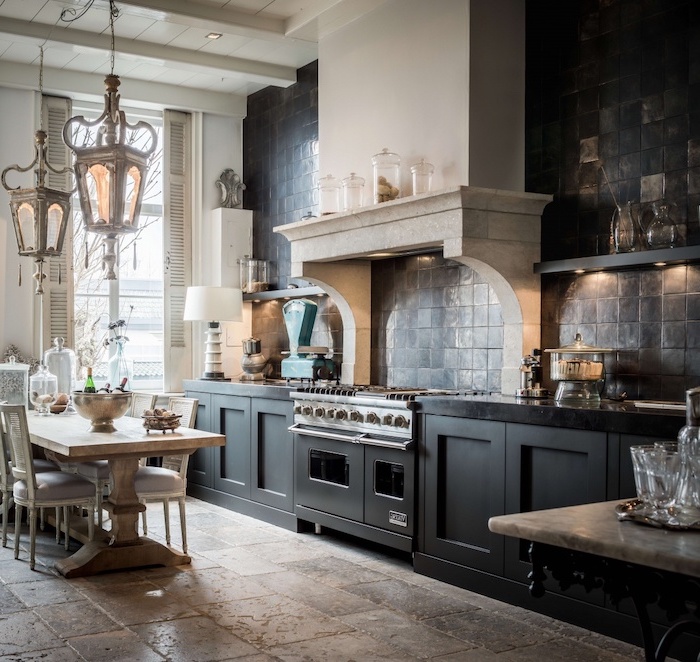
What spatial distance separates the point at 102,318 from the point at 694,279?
509 cm

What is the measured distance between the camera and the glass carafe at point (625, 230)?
441 cm

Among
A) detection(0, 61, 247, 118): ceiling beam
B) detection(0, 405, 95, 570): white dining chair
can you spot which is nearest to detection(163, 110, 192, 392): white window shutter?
detection(0, 61, 247, 118): ceiling beam

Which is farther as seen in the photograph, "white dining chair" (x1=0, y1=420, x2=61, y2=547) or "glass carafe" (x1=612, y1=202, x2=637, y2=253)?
"white dining chair" (x1=0, y1=420, x2=61, y2=547)

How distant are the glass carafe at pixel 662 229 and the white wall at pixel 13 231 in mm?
4868

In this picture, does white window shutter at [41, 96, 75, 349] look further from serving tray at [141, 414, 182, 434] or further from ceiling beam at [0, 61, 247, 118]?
serving tray at [141, 414, 182, 434]

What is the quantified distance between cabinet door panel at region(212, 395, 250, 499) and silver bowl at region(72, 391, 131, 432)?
1.53 meters

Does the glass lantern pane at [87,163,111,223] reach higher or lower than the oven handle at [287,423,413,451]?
higher

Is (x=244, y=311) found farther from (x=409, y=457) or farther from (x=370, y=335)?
(x=409, y=457)

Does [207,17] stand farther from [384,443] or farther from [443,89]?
[384,443]

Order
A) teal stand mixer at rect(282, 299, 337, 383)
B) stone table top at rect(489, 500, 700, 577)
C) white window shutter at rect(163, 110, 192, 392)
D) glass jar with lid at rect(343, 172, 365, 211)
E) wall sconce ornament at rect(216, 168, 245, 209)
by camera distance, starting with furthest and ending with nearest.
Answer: wall sconce ornament at rect(216, 168, 245, 209)
white window shutter at rect(163, 110, 192, 392)
teal stand mixer at rect(282, 299, 337, 383)
glass jar with lid at rect(343, 172, 365, 211)
stone table top at rect(489, 500, 700, 577)

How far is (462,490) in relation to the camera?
14.8 ft

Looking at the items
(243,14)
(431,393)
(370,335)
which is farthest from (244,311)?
(431,393)

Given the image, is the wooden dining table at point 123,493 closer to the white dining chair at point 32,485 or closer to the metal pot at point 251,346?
the white dining chair at point 32,485

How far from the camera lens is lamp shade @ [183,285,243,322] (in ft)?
23.5
